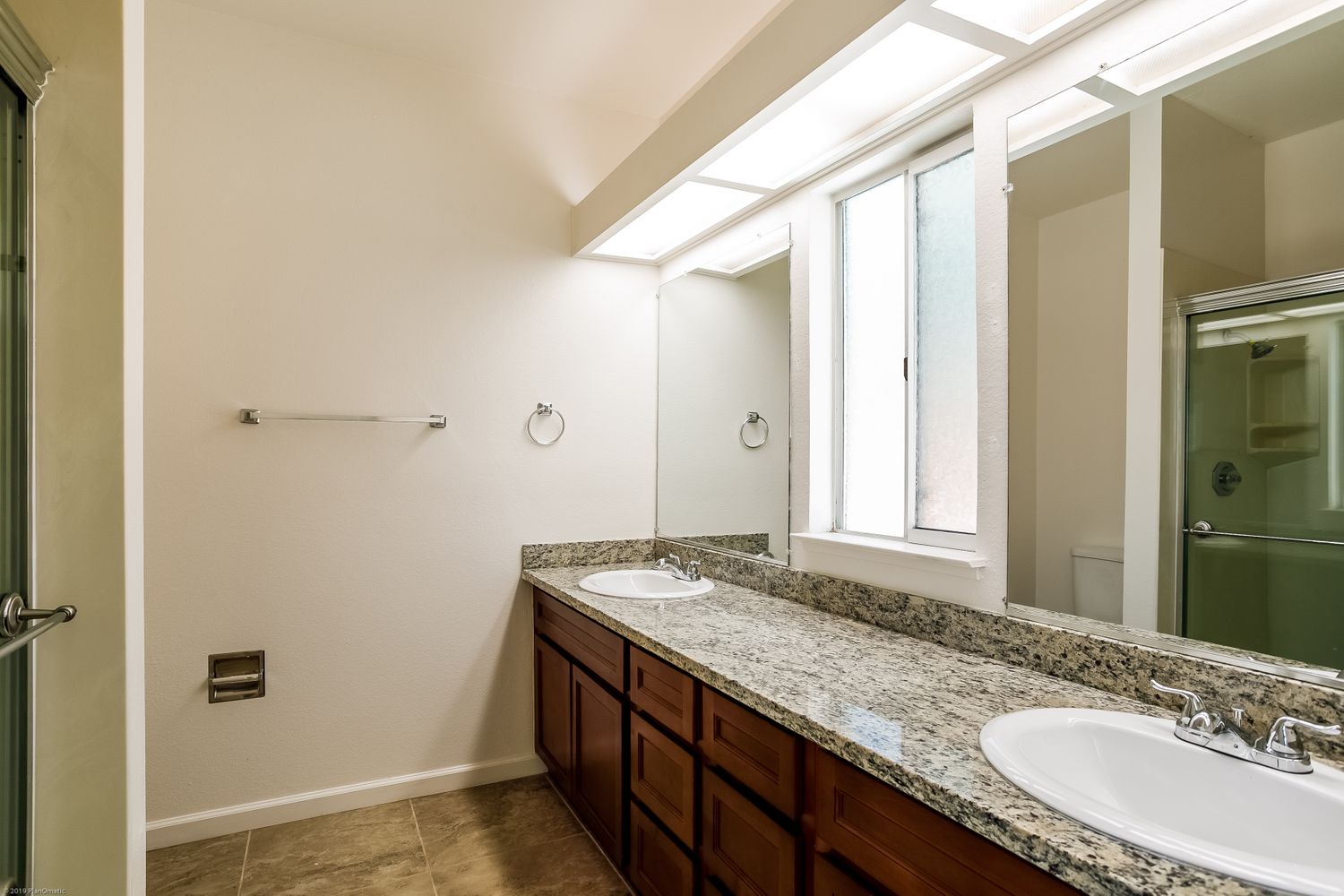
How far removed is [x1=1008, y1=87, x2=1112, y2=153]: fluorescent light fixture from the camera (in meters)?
1.36

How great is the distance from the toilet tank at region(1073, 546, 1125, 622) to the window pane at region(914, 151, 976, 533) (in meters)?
0.38

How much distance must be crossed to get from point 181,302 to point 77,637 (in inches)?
55.1

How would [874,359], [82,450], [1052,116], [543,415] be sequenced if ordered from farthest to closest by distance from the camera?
[543,415] < [874,359] < [1052,116] < [82,450]

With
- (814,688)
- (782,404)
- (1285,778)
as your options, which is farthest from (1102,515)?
(782,404)

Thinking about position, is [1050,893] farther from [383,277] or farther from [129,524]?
[383,277]

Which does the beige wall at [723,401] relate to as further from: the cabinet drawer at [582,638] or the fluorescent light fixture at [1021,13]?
the fluorescent light fixture at [1021,13]

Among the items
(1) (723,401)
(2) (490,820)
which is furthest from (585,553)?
(2) (490,820)

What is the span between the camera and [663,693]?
170cm

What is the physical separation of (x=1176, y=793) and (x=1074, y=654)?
13.6 inches

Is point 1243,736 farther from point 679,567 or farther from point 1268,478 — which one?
point 679,567

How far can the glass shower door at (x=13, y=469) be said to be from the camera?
1.22 meters

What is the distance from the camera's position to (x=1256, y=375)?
109cm

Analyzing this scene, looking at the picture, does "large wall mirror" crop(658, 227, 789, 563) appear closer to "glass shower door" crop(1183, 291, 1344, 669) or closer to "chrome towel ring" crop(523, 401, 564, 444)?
"chrome towel ring" crop(523, 401, 564, 444)

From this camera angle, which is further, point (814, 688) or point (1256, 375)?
point (814, 688)
